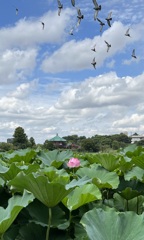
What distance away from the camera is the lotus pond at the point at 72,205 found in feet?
4.28

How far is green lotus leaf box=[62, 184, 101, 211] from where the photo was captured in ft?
5.24

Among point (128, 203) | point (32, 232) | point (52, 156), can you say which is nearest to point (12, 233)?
point (32, 232)

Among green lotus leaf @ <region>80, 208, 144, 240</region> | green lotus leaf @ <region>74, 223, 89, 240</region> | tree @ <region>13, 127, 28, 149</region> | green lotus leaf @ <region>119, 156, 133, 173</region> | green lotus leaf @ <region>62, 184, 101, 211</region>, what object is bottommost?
green lotus leaf @ <region>74, 223, 89, 240</region>

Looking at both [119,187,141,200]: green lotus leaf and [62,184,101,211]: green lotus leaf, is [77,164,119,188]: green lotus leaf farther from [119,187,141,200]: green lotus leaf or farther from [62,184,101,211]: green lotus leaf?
[62,184,101,211]: green lotus leaf

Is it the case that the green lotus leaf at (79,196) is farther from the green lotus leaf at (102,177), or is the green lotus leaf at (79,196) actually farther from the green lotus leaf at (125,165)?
the green lotus leaf at (125,165)

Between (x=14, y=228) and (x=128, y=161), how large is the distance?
1084mm

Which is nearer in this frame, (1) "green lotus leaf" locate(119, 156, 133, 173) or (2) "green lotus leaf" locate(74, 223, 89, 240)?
(2) "green lotus leaf" locate(74, 223, 89, 240)

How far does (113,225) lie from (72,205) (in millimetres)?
364

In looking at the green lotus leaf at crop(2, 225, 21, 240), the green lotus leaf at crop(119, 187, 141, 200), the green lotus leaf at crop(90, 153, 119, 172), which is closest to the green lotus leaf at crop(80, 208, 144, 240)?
the green lotus leaf at crop(2, 225, 21, 240)

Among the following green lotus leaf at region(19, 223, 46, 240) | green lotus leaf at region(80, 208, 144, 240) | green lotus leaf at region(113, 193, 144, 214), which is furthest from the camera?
green lotus leaf at region(113, 193, 144, 214)

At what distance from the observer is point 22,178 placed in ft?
5.02

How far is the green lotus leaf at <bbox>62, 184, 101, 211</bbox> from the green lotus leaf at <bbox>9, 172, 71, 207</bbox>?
0.11 metres

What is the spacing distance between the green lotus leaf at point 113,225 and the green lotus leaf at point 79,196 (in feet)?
0.82

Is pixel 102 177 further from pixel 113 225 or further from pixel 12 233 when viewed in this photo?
pixel 113 225
